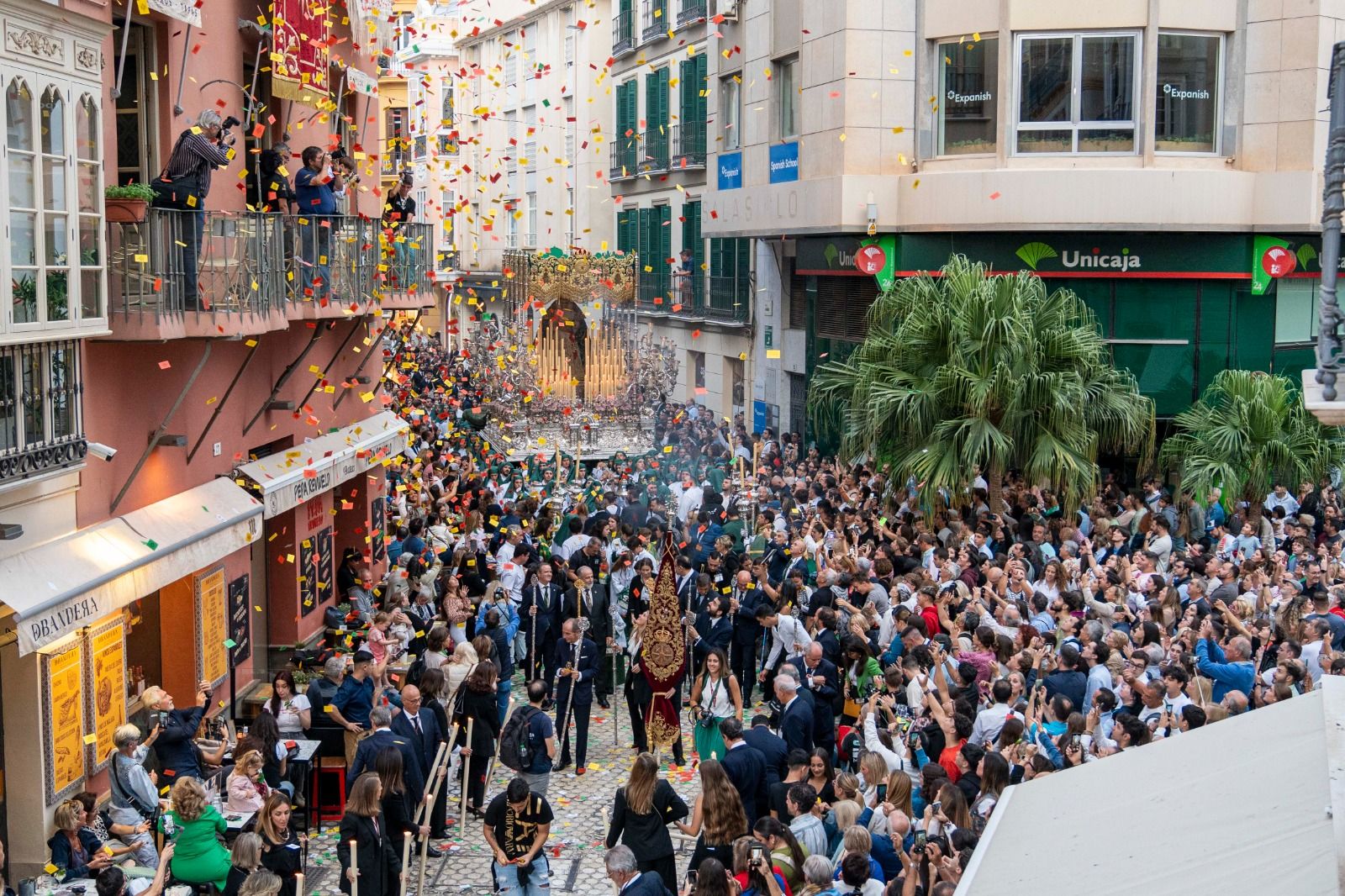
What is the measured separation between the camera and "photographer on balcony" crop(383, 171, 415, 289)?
1938 centimetres

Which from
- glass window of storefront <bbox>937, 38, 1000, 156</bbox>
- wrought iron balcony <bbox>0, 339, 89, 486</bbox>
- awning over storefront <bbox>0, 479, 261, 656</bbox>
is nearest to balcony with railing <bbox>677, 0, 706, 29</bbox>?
glass window of storefront <bbox>937, 38, 1000, 156</bbox>

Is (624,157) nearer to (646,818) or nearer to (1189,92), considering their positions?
(1189,92)

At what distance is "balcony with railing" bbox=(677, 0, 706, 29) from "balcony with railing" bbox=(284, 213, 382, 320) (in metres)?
19.0

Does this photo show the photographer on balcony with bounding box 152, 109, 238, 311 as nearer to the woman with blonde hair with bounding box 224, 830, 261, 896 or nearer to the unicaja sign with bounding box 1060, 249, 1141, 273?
the woman with blonde hair with bounding box 224, 830, 261, 896

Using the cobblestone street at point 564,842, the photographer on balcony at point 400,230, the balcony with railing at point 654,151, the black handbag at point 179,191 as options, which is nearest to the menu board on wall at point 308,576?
the photographer on balcony at point 400,230

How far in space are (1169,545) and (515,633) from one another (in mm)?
7435

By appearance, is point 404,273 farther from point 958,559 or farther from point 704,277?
point 704,277

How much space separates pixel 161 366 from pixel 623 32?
31.5m

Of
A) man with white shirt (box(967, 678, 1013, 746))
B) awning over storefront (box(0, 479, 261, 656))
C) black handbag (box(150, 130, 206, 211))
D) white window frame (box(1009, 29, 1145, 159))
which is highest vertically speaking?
white window frame (box(1009, 29, 1145, 159))

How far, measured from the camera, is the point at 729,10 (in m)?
32.1

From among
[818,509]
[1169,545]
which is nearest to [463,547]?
[818,509]

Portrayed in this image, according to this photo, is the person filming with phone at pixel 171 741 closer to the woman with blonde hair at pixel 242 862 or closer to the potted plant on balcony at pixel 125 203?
the woman with blonde hair at pixel 242 862

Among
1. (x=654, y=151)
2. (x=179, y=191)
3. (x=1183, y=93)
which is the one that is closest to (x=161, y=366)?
(x=179, y=191)

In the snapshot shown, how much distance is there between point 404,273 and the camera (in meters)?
20.0
